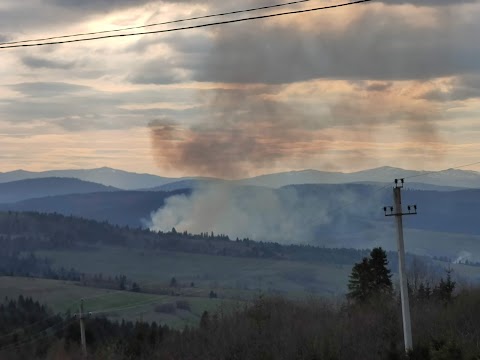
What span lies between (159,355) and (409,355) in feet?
109

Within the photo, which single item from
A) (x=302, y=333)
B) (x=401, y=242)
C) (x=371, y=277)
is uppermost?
(x=401, y=242)

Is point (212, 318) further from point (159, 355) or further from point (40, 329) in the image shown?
point (40, 329)

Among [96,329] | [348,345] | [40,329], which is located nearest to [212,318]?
[348,345]

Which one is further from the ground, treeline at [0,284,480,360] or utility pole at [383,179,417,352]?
utility pole at [383,179,417,352]

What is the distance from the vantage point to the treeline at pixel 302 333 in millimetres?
63500

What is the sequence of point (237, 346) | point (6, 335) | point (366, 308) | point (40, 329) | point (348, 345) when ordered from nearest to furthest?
point (348, 345), point (237, 346), point (366, 308), point (6, 335), point (40, 329)

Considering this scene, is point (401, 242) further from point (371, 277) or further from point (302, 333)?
point (371, 277)

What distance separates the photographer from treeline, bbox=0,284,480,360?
63.5 m

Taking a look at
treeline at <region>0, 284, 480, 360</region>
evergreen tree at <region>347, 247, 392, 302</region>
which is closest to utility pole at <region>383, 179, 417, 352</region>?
treeline at <region>0, 284, 480, 360</region>

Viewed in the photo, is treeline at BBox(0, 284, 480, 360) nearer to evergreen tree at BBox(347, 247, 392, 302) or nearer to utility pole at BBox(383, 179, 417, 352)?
utility pole at BBox(383, 179, 417, 352)

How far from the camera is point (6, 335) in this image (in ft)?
405

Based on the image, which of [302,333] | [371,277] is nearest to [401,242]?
[302,333]

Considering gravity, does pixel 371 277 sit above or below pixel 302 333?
above

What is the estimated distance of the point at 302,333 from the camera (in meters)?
74.4
